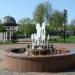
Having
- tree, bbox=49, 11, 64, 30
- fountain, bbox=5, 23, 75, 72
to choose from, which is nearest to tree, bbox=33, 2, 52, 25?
tree, bbox=49, 11, 64, 30

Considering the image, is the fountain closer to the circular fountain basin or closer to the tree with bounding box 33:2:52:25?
the circular fountain basin

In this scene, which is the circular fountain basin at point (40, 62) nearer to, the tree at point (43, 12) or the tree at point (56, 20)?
the tree at point (43, 12)

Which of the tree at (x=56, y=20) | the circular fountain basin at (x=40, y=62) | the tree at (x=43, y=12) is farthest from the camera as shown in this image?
the tree at (x=56, y=20)

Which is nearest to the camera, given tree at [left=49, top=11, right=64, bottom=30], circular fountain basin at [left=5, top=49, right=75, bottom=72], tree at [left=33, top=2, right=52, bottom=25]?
circular fountain basin at [left=5, top=49, right=75, bottom=72]

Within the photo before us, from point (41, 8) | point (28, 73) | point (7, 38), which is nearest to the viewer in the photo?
point (28, 73)

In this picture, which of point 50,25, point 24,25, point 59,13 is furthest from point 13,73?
point 24,25

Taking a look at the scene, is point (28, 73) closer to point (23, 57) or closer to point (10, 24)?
point (23, 57)

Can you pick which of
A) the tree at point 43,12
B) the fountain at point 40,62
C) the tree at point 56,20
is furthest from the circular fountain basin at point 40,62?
the tree at point 56,20

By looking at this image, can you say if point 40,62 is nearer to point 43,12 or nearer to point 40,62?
point 40,62

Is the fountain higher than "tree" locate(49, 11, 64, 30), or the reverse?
"tree" locate(49, 11, 64, 30)

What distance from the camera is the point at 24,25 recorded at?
65.9m

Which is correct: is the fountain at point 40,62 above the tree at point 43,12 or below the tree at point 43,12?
below

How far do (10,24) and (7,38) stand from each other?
66316 millimetres

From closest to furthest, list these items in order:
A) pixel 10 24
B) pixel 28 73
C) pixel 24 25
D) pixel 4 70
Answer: pixel 28 73 → pixel 4 70 → pixel 24 25 → pixel 10 24
